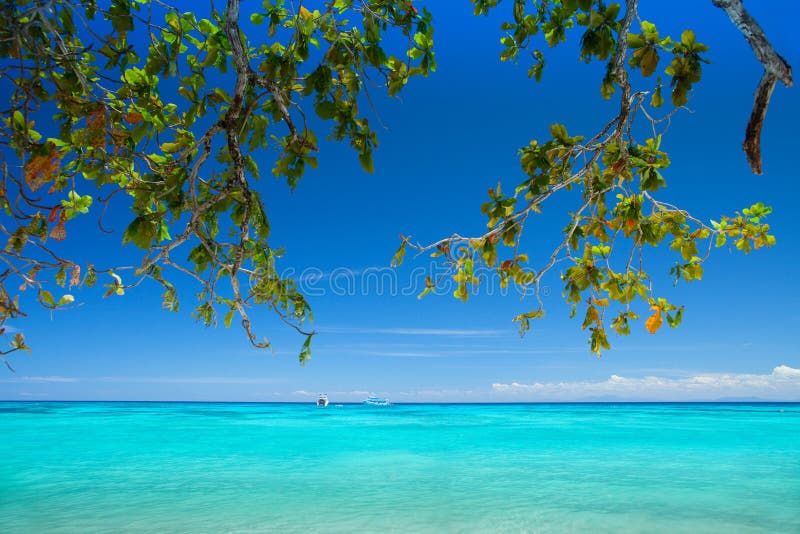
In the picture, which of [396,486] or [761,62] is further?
[396,486]

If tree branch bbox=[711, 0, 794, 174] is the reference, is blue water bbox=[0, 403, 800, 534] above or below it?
below

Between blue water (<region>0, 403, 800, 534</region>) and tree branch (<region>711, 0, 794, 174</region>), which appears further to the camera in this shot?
blue water (<region>0, 403, 800, 534</region>)

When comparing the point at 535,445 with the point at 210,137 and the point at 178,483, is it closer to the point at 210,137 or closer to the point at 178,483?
the point at 178,483

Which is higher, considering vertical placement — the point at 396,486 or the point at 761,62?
the point at 761,62

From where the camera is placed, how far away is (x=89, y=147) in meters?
2.02

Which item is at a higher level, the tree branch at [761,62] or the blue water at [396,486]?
the tree branch at [761,62]

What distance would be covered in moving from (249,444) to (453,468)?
8825mm

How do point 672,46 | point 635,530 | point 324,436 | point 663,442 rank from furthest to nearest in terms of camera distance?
point 324,436 < point 663,442 < point 635,530 < point 672,46

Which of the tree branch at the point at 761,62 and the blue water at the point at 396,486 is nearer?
the tree branch at the point at 761,62

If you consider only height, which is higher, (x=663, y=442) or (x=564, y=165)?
(x=564, y=165)

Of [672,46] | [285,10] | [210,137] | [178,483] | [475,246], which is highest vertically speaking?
[285,10]

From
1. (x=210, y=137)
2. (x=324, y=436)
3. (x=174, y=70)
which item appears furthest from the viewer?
(x=324, y=436)

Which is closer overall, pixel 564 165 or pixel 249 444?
pixel 564 165

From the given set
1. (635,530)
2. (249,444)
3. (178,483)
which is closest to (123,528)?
(178,483)
